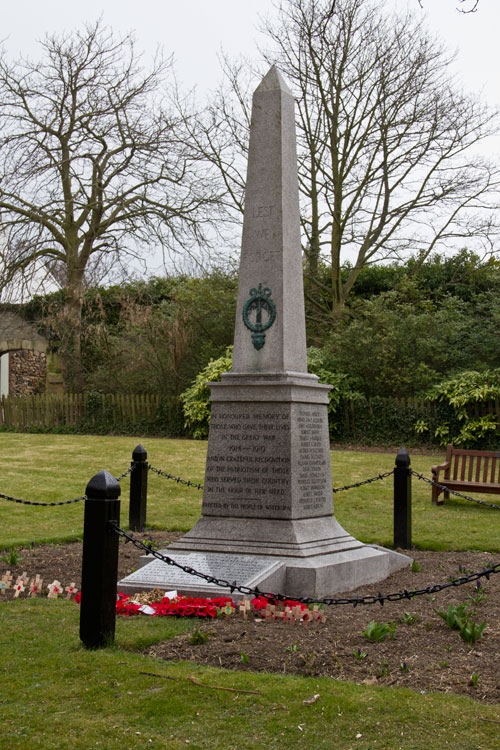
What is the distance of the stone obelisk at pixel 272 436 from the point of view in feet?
21.3

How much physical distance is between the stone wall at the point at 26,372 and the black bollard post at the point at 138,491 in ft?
70.3

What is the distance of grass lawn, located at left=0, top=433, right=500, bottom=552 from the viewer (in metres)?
9.23

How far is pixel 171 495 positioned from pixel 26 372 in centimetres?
2015

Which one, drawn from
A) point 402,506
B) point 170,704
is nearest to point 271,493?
point 402,506

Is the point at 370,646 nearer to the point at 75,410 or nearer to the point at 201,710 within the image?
the point at 201,710

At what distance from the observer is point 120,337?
25000 millimetres

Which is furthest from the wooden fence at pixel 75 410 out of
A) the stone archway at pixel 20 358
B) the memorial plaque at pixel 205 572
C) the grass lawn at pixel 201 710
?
the grass lawn at pixel 201 710

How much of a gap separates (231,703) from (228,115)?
21561 mm

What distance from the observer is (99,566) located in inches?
175


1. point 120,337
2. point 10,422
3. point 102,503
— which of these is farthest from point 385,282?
point 102,503

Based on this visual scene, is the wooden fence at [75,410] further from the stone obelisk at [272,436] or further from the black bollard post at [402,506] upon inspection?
the stone obelisk at [272,436]

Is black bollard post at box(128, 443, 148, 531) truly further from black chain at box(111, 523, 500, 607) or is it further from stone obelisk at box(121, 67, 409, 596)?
black chain at box(111, 523, 500, 607)

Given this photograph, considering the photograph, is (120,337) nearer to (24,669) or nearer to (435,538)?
(435,538)

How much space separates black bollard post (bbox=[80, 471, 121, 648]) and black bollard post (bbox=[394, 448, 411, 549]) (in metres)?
4.63
